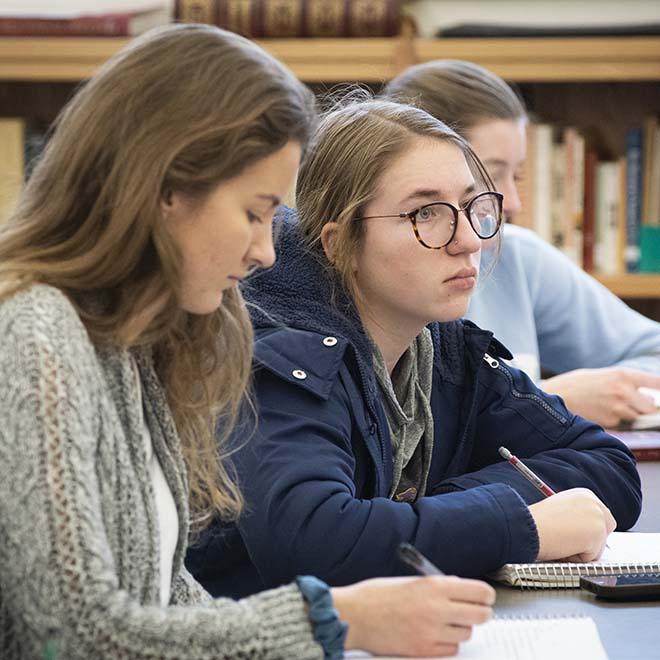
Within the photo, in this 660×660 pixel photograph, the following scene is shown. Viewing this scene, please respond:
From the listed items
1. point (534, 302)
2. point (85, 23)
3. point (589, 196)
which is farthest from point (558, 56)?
point (85, 23)

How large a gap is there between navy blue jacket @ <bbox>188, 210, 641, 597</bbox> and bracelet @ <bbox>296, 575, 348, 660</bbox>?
30cm

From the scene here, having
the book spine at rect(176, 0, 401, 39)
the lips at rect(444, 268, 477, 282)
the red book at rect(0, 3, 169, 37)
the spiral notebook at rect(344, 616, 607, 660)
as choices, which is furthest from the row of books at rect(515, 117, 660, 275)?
the spiral notebook at rect(344, 616, 607, 660)

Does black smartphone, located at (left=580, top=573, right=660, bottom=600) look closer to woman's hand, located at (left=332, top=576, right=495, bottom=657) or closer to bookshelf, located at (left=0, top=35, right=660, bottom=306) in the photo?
woman's hand, located at (left=332, top=576, right=495, bottom=657)

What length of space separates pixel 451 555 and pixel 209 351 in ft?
1.03

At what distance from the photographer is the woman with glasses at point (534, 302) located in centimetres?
216

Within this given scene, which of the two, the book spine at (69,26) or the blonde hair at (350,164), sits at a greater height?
the blonde hair at (350,164)

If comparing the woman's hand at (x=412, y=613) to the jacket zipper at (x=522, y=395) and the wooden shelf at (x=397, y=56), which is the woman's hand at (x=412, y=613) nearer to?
the jacket zipper at (x=522, y=395)

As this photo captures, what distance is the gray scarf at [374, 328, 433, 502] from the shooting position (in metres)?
1.53

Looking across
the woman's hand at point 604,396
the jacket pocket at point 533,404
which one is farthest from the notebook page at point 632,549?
the woman's hand at point 604,396

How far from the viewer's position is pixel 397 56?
2.91 metres

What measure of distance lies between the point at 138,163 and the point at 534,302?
1623 millimetres

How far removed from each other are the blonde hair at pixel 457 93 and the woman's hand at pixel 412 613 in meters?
1.26

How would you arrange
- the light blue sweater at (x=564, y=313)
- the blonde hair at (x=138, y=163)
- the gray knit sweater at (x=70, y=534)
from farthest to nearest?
the light blue sweater at (x=564, y=313) → the blonde hair at (x=138, y=163) → the gray knit sweater at (x=70, y=534)

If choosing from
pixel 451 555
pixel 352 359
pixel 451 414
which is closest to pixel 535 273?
pixel 451 414
